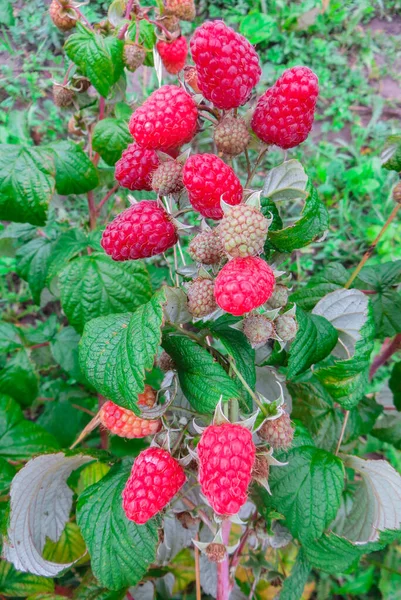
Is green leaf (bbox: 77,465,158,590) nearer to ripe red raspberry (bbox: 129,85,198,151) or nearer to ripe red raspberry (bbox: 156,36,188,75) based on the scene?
ripe red raspberry (bbox: 129,85,198,151)

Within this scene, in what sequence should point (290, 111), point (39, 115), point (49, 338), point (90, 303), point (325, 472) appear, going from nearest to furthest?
point (290, 111), point (325, 472), point (90, 303), point (49, 338), point (39, 115)

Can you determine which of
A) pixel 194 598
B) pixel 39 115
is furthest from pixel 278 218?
pixel 39 115

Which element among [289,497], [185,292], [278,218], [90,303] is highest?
[278,218]

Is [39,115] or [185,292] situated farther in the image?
[39,115]

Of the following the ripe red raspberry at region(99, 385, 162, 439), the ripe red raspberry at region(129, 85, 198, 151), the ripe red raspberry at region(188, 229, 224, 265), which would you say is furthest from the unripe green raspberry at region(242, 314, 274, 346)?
the ripe red raspberry at region(129, 85, 198, 151)

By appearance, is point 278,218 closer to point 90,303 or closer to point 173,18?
point 90,303

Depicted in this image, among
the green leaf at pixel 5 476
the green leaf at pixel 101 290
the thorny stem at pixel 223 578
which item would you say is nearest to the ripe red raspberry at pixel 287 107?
the green leaf at pixel 101 290

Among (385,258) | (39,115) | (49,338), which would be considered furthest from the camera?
(39,115)
